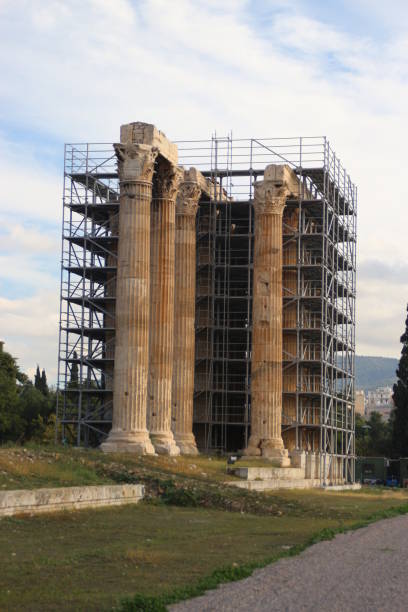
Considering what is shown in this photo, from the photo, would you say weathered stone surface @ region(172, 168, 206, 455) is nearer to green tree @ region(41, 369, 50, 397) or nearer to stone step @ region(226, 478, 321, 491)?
stone step @ region(226, 478, 321, 491)

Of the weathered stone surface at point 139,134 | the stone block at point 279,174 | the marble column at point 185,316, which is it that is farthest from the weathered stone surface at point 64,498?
the stone block at point 279,174

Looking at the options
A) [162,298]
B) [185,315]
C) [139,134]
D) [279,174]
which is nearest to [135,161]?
[139,134]

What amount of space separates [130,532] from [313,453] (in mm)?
39981

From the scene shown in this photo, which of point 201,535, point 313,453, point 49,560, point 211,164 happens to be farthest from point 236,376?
point 49,560

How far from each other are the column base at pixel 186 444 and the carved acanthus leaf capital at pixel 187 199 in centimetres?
1248

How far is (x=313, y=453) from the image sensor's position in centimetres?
6328

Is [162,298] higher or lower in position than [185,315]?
higher

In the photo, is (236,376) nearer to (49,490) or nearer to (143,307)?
(143,307)

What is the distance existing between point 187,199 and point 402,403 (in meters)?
35.1

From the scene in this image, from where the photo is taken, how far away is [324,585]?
53.7 feet

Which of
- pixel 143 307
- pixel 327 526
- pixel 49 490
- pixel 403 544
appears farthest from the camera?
pixel 143 307

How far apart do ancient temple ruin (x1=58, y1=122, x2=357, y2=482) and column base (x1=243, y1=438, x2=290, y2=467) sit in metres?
0.08

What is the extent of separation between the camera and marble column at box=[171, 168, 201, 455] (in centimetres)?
5919

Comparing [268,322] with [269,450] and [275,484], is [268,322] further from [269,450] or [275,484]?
[275,484]
